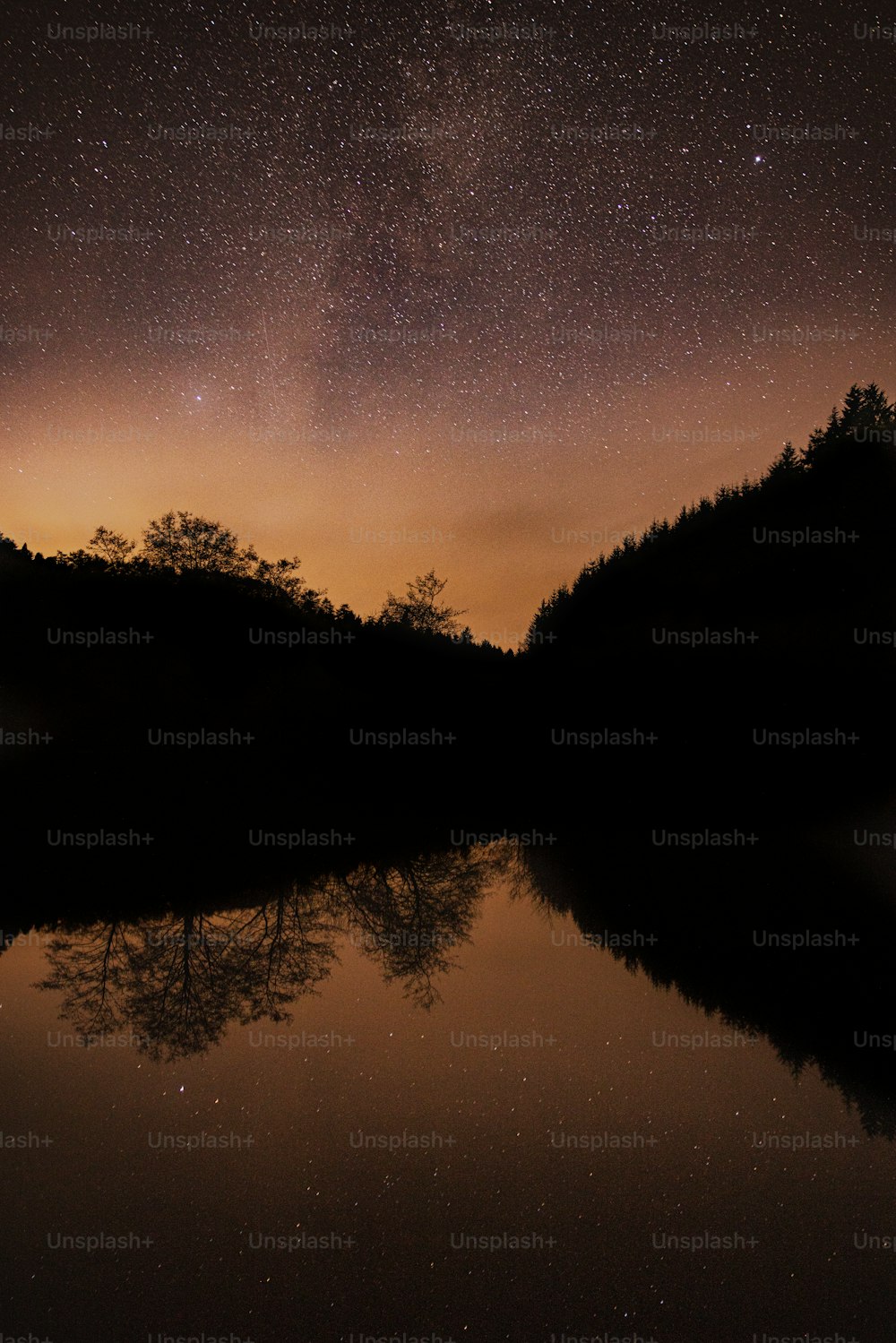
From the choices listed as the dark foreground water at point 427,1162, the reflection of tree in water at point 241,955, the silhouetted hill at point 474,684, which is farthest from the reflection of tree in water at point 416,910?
the silhouetted hill at point 474,684

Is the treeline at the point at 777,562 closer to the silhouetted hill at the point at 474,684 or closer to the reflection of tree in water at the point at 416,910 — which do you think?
the silhouetted hill at the point at 474,684

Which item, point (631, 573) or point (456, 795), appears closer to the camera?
point (456, 795)

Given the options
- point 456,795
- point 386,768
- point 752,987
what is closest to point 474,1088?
point 752,987

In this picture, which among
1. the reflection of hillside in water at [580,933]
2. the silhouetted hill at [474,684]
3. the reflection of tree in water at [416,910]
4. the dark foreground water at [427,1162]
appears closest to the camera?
the dark foreground water at [427,1162]

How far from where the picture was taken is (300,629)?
39.8 meters

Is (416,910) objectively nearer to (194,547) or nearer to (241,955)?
(241,955)

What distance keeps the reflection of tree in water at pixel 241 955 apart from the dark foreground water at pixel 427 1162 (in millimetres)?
62

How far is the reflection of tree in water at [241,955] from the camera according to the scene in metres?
6.19

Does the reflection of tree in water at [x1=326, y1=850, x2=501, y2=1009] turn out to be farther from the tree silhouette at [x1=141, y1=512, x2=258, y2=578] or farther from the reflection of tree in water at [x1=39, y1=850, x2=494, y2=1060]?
the tree silhouette at [x1=141, y1=512, x2=258, y2=578]

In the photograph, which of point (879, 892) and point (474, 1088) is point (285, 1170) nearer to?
point (474, 1088)

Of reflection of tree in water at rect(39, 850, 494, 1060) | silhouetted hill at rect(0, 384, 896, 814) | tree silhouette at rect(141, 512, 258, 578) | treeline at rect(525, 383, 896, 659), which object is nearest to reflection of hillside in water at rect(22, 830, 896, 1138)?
reflection of tree in water at rect(39, 850, 494, 1060)

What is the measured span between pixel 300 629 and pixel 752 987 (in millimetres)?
36054

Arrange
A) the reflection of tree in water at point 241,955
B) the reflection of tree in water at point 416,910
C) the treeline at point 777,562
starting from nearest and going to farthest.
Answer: the reflection of tree in water at point 241,955, the reflection of tree in water at point 416,910, the treeline at point 777,562

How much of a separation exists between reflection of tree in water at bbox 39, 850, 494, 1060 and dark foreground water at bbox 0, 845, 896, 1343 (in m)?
0.06
